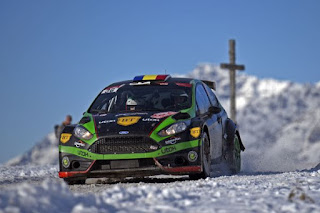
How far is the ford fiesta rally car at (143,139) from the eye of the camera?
946cm

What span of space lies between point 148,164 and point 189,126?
76 centimetres

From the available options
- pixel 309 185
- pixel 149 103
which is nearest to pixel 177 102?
pixel 149 103

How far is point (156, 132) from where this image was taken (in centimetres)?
952

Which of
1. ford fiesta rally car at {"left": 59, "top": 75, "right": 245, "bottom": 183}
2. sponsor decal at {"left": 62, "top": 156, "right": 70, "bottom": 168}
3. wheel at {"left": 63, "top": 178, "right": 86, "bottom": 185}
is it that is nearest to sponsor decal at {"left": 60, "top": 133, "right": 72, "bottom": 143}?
ford fiesta rally car at {"left": 59, "top": 75, "right": 245, "bottom": 183}

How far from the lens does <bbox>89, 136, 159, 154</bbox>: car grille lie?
9.45 metres

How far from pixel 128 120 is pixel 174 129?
2.07ft

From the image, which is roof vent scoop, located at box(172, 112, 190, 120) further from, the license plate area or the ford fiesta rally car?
the license plate area

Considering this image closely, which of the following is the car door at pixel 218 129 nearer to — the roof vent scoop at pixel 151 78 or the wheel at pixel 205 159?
the wheel at pixel 205 159

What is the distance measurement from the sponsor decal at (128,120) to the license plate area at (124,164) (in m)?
0.51

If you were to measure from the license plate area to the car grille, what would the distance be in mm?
129

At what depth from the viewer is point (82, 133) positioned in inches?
387

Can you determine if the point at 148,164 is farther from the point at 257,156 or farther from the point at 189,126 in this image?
the point at 257,156

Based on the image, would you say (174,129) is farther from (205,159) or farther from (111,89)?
(111,89)

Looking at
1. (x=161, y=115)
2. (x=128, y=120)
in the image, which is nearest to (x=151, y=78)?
(x=161, y=115)
